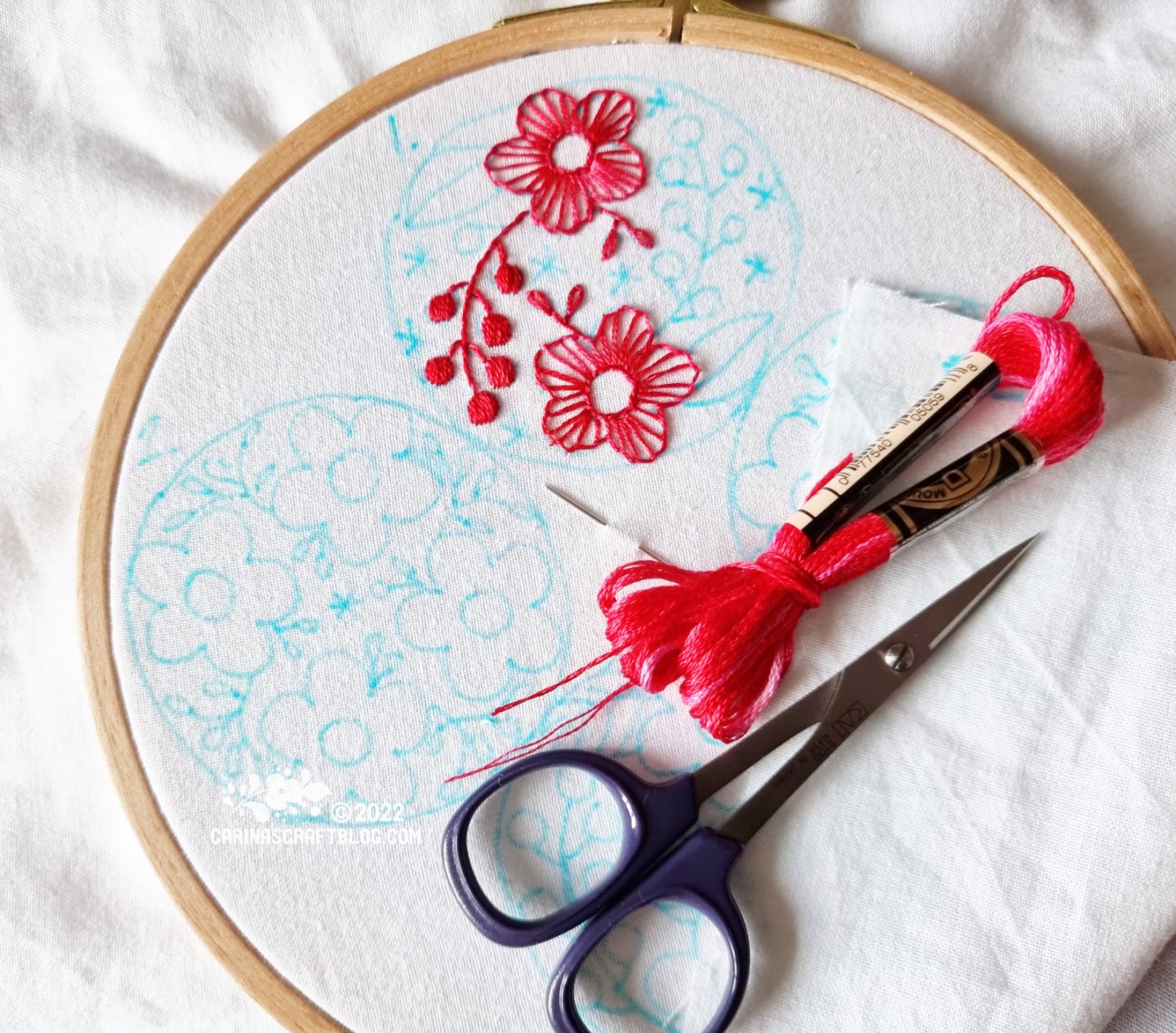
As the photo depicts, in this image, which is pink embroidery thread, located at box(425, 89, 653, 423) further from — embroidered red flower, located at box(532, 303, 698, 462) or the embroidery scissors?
the embroidery scissors

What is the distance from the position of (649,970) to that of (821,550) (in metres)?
0.27

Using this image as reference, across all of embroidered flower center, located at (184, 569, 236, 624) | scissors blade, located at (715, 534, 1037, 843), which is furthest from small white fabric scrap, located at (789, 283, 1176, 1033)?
embroidered flower center, located at (184, 569, 236, 624)

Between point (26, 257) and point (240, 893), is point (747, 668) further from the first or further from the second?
point (26, 257)

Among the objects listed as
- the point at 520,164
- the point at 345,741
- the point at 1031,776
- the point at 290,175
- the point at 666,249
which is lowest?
the point at 1031,776

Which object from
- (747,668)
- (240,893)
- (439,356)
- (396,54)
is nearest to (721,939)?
(747,668)

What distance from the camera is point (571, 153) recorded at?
→ 0.73 meters

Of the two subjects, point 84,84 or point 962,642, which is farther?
point 84,84

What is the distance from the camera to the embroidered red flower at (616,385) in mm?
691

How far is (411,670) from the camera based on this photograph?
66 cm

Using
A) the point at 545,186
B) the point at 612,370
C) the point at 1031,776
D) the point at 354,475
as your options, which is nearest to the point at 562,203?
the point at 545,186

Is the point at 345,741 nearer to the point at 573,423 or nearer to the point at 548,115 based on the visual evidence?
the point at 573,423

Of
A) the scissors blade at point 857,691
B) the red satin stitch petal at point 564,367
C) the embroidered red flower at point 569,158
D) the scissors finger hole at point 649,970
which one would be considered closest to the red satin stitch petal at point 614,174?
the embroidered red flower at point 569,158

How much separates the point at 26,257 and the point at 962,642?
773 mm

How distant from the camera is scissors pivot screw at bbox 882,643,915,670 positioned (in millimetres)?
638
